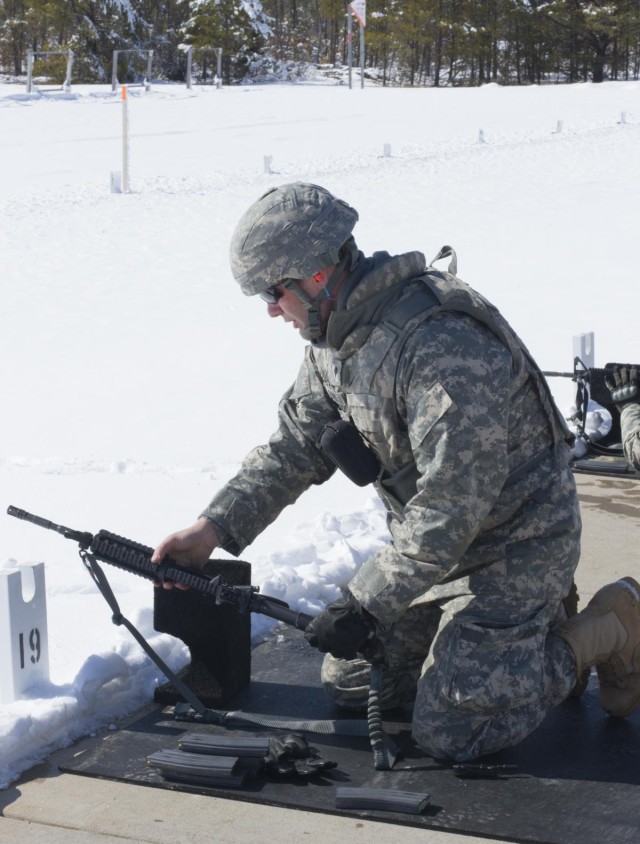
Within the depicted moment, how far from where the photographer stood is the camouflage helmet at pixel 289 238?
2.93 meters

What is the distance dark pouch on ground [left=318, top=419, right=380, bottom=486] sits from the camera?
306 centimetres

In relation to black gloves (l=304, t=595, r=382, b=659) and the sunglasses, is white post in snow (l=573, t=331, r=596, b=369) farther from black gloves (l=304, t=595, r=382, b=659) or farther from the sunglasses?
black gloves (l=304, t=595, r=382, b=659)

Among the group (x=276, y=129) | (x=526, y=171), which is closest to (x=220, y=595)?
(x=526, y=171)

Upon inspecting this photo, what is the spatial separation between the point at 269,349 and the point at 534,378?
583 cm

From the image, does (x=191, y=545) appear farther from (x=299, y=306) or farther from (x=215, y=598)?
(x=299, y=306)

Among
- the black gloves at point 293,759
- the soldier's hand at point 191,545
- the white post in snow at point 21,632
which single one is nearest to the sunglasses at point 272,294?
the soldier's hand at point 191,545

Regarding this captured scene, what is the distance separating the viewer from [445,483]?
2.77m

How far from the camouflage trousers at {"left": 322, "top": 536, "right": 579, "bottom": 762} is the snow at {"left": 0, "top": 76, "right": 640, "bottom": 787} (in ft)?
2.91

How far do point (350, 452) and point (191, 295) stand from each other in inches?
304

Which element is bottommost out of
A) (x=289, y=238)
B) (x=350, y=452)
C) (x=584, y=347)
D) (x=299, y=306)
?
(x=584, y=347)

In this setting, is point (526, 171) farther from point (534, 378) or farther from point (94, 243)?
point (534, 378)

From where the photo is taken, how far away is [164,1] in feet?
134

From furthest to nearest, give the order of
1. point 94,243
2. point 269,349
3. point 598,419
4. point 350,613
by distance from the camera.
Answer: point 94,243 < point 269,349 < point 598,419 < point 350,613

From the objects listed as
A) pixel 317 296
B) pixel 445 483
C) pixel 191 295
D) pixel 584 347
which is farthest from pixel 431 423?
pixel 191 295
